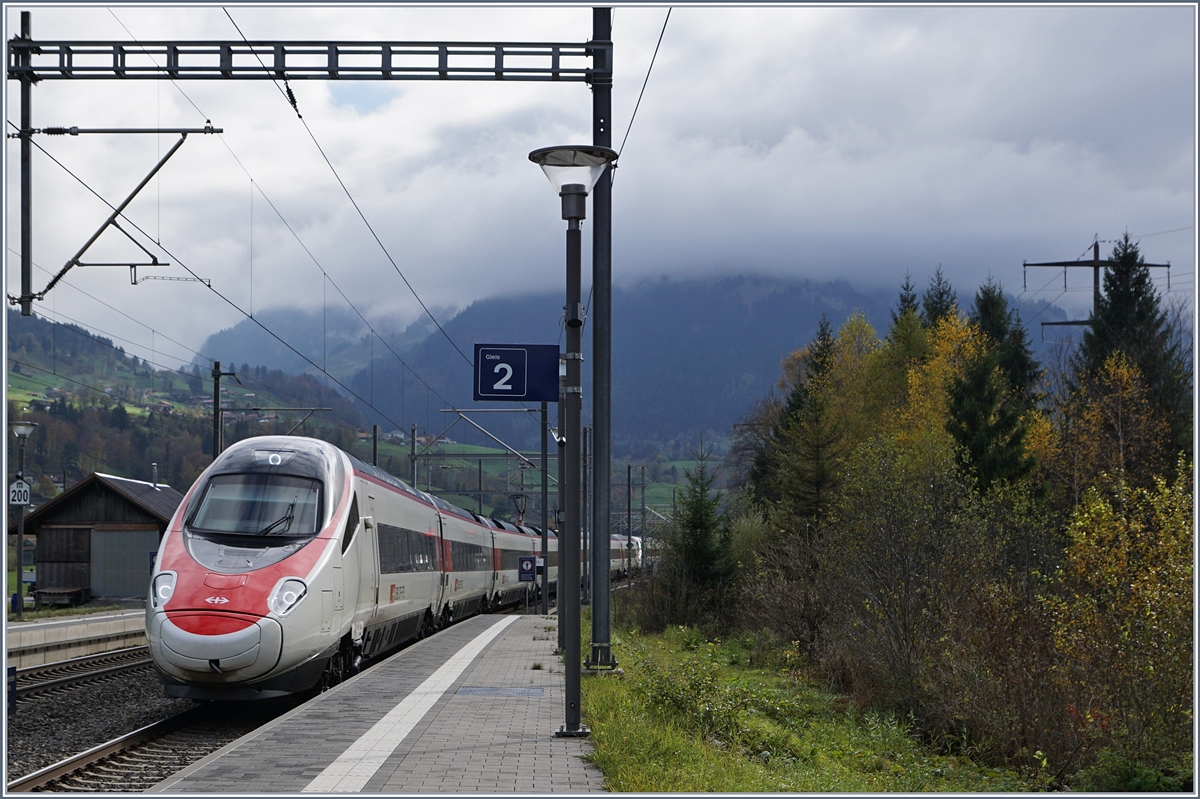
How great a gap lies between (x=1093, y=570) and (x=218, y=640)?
32.9 ft

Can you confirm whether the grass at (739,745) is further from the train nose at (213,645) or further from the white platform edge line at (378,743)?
the train nose at (213,645)

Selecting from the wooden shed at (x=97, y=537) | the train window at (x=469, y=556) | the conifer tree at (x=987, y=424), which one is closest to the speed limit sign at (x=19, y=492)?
the train window at (x=469, y=556)

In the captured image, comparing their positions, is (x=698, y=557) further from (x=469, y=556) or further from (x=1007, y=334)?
(x=1007, y=334)

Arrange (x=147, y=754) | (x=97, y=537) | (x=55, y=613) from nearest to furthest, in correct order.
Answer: (x=147, y=754) < (x=55, y=613) < (x=97, y=537)

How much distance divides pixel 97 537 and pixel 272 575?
40125 millimetres

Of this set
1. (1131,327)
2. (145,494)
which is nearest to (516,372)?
(145,494)

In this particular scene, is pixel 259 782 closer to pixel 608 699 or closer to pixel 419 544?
pixel 608 699

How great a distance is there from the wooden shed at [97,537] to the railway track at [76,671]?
26428mm

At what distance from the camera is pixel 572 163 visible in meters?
10.9

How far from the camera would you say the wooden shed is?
163 feet

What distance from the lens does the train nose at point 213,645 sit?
42.5 ft

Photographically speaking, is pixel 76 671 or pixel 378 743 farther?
pixel 76 671

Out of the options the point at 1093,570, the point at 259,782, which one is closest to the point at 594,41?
the point at 1093,570

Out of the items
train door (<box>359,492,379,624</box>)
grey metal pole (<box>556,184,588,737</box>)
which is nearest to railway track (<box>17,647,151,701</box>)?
train door (<box>359,492,379,624</box>)
